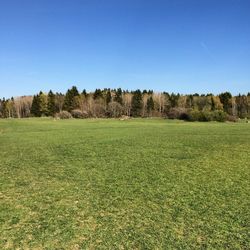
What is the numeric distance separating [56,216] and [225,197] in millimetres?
4584

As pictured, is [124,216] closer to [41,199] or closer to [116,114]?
[41,199]

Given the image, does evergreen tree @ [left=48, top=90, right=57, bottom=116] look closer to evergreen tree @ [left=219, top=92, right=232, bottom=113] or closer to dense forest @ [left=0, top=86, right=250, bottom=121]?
dense forest @ [left=0, top=86, right=250, bottom=121]

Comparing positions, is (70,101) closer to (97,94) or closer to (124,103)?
(97,94)

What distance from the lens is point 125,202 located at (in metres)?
8.75

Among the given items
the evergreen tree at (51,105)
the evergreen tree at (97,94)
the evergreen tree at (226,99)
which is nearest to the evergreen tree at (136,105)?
the evergreen tree at (97,94)

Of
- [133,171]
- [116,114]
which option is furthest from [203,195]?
[116,114]

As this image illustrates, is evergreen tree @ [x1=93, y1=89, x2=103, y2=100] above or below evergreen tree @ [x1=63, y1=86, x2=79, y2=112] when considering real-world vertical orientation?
above

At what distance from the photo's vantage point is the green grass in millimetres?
6519

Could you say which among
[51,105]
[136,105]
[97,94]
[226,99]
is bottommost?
[136,105]

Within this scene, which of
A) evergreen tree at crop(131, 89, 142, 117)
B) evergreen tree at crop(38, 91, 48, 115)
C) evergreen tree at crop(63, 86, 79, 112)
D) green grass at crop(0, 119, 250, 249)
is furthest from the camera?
evergreen tree at crop(131, 89, 142, 117)

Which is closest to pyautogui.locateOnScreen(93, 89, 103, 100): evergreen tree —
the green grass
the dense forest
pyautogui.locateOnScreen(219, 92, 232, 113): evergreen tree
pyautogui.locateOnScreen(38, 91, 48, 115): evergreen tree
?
the dense forest

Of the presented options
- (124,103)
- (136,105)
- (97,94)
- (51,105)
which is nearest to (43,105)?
(51,105)

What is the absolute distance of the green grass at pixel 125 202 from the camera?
6519 millimetres

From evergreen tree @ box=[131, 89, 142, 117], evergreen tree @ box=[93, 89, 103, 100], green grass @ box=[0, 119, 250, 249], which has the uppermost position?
evergreen tree @ box=[93, 89, 103, 100]
